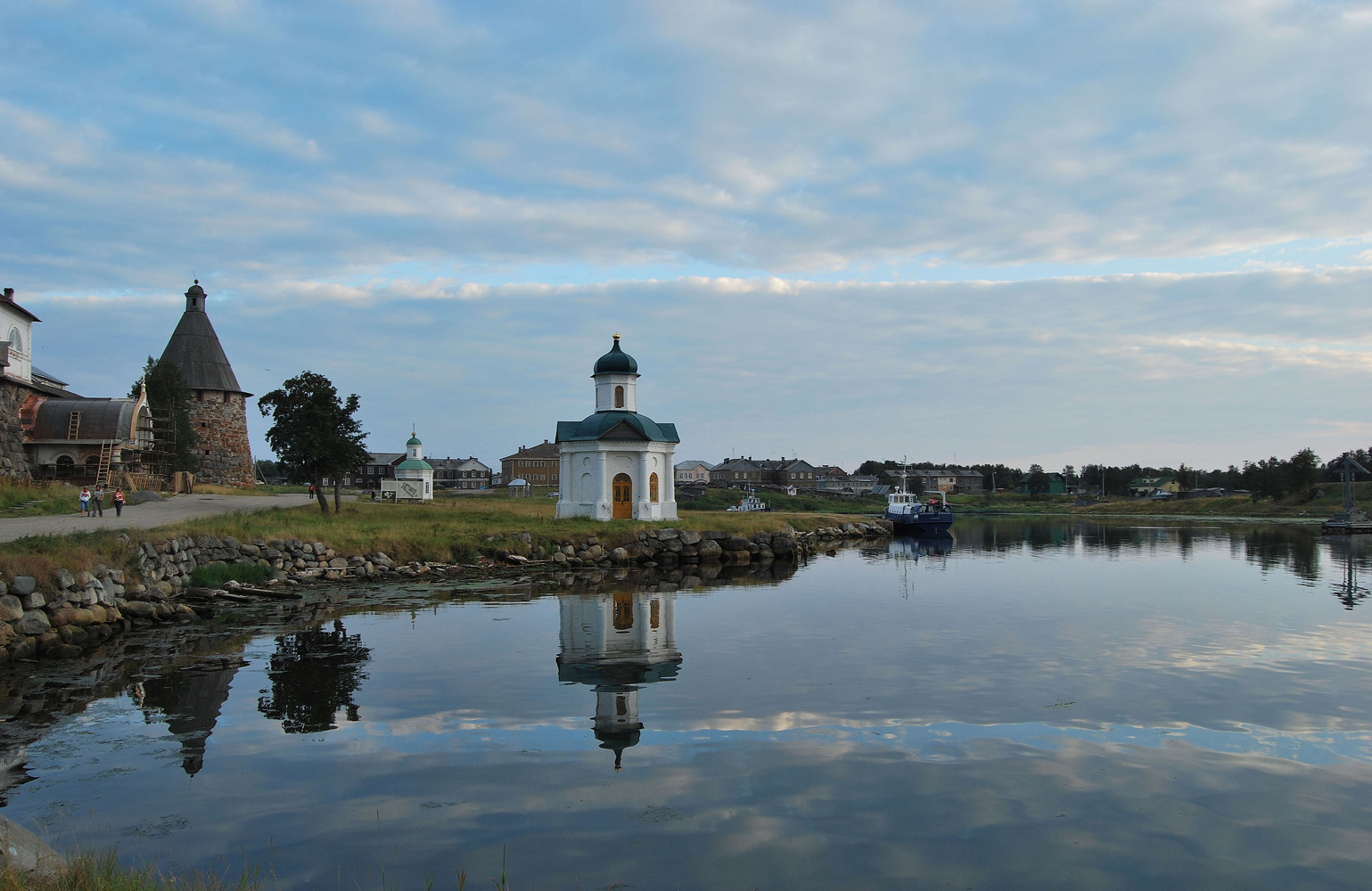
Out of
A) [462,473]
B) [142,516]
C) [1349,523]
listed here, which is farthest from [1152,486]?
[142,516]

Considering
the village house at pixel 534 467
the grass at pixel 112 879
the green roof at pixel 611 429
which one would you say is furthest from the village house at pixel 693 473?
the grass at pixel 112 879

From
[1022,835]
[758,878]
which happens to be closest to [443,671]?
[758,878]

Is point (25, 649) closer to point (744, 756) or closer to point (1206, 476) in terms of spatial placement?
point (744, 756)

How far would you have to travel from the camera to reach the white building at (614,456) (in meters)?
42.9

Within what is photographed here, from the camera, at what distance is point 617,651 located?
61.2 feet

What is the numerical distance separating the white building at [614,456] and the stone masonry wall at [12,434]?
75.1ft

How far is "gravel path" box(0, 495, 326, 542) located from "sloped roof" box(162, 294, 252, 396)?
14157mm

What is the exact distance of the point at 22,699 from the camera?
44.6 feet

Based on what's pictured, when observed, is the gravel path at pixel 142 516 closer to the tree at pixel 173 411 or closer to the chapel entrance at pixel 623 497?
the tree at pixel 173 411

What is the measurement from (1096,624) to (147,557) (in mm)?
23444

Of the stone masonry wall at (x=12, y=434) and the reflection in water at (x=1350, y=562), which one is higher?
the stone masonry wall at (x=12, y=434)

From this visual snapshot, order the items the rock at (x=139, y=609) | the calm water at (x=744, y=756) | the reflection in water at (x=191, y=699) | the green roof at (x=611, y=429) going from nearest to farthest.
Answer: the calm water at (x=744, y=756)
the reflection in water at (x=191, y=699)
the rock at (x=139, y=609)
the green roof at (x=611, y=429)

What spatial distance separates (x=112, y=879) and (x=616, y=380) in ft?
126

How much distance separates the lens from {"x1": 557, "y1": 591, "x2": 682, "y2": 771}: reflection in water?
13.2 meters
